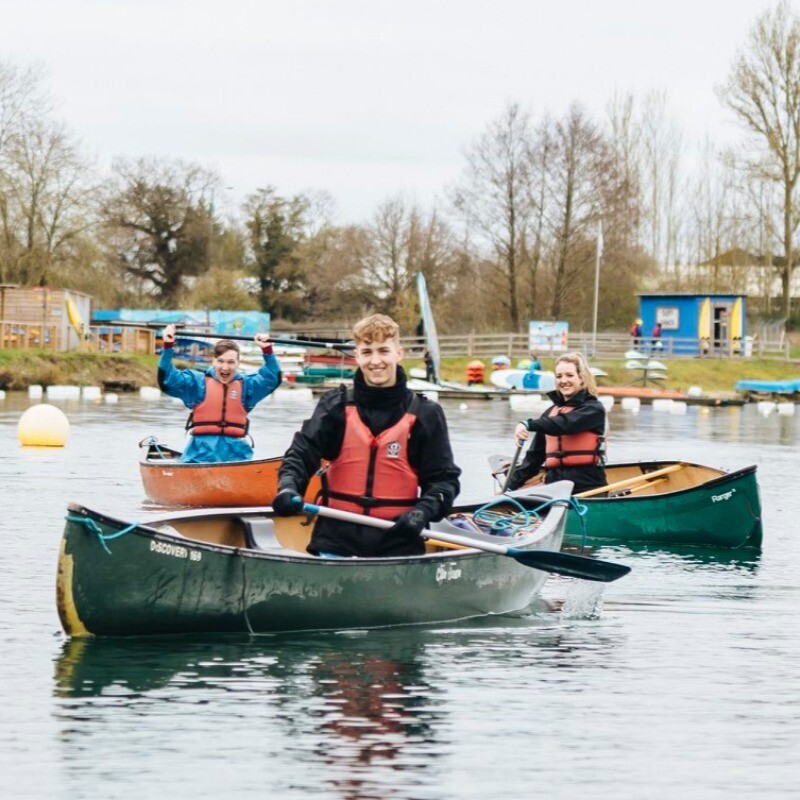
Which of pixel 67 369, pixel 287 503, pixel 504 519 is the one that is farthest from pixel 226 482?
pixel 67 369

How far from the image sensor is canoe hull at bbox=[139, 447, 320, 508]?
44.5 ft

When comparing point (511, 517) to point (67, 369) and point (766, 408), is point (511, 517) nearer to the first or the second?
point (766, 408)

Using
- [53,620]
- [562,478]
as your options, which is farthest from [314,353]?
[53,620]

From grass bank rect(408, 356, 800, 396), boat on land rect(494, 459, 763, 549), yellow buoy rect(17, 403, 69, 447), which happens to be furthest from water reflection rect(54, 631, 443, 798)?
grass bank rect(408, 356, 800, 396)

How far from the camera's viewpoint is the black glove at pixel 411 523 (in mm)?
7711

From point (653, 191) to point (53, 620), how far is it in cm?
6198

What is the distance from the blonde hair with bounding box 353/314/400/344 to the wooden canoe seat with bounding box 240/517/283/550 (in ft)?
5.78

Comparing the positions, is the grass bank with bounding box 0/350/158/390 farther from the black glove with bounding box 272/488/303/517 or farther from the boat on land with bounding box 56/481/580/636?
the black glove with bounding box 272/488/303/517

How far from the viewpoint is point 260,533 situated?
28.7 ft

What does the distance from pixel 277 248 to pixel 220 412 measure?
50278mm

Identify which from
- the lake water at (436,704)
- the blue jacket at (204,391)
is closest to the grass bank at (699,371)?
the blue jacket at (204,391)

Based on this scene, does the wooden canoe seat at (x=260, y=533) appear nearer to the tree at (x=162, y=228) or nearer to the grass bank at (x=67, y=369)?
the grass bank at (x=67, y=369)

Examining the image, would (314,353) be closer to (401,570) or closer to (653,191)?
A: (653,191)

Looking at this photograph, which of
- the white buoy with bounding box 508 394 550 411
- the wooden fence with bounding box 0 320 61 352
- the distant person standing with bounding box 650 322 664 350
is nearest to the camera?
the white buoy with bounding box 508 394 550 411
